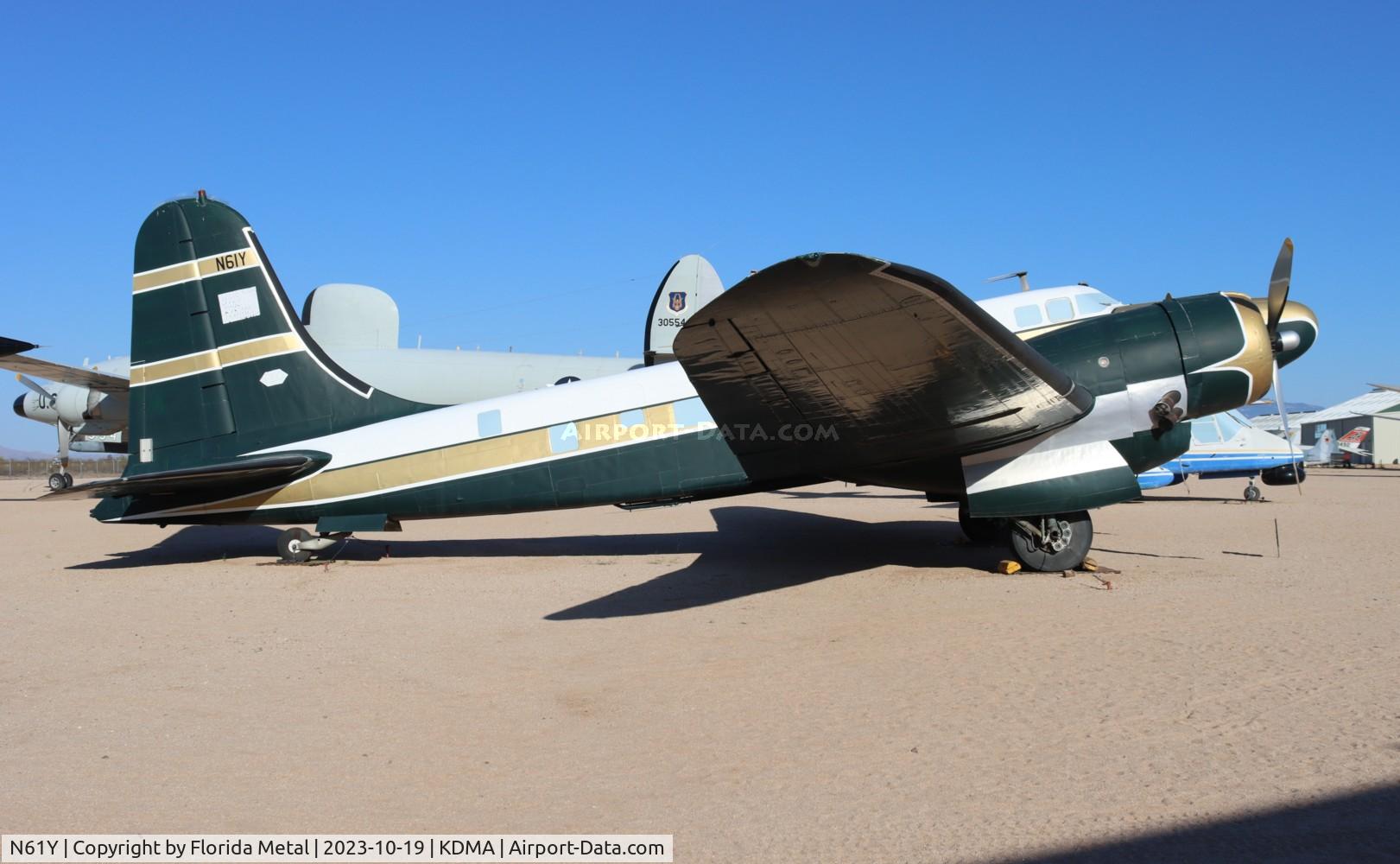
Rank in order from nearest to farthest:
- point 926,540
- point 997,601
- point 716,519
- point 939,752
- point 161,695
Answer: point 939,752 → point 161,695 → point 997,601 → point 926,540 → point 716,519

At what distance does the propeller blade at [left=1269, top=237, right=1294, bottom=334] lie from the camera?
402 inches

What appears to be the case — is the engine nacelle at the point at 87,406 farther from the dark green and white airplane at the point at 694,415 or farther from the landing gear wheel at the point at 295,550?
the landing gear wheel at the point at 295,550

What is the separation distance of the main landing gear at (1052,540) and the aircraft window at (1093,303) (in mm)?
2647

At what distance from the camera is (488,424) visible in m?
11.3

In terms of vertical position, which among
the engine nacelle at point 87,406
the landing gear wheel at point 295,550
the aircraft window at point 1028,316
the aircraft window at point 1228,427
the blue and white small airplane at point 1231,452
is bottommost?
the blue and white small airplane at point 1231,452

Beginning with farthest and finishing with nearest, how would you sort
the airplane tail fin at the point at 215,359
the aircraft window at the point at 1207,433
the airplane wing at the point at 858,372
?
1. the aircraft window at the point at 1207,433
2. the airplane tail fin at the point at 215,359
3. the airplane wing at the point at 858,372

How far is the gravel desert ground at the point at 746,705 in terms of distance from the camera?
12.4 feet

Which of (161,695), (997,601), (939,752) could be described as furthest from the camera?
(997,601)

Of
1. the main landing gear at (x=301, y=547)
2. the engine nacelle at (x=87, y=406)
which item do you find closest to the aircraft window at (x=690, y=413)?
the main landing gear at (x=301, y=547)

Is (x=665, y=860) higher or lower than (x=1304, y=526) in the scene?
higher

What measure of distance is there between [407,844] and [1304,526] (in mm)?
15771

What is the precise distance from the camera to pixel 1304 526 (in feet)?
47.8

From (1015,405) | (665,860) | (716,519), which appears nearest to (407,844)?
(665,860)

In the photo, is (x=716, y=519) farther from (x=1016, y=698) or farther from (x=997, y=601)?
(x=1016, y=698)
